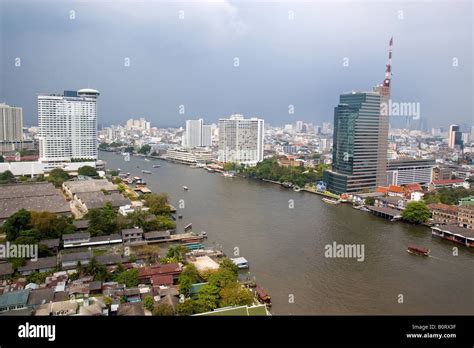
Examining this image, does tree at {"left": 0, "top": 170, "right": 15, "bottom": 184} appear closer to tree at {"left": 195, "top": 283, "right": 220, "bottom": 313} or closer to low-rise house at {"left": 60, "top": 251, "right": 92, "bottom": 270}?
low-rise house at {"left": 60, "top": 251, "right": 92, "bottom": 270}

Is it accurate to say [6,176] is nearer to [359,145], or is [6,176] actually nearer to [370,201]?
[359,145]

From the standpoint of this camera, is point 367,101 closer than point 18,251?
No

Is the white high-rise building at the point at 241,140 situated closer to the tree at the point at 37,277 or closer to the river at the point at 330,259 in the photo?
the river at the point at 330,259

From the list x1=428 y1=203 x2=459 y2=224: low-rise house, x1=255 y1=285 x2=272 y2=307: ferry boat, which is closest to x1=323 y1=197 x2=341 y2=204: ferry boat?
x1=428 y1=203 x2=459 y2=224: low-rise house
